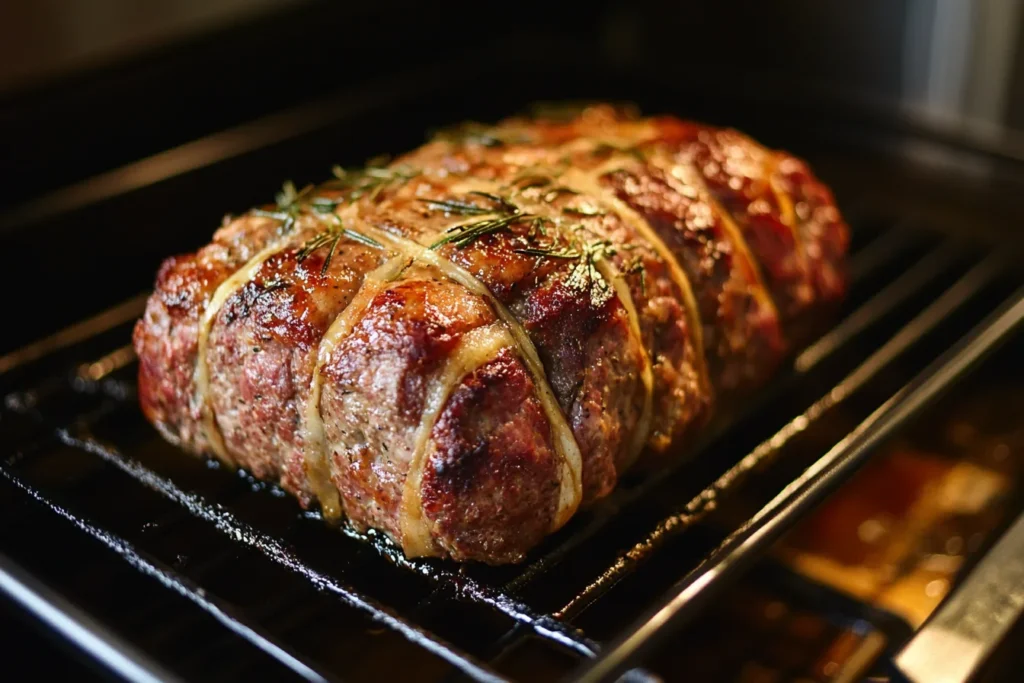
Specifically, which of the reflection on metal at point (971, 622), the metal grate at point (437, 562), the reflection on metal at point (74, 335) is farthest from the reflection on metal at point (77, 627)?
the reflection on metal at point (971, 622)

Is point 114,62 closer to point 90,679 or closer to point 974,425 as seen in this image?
point 90,679

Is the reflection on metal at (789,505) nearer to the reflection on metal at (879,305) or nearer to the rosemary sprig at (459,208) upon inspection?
the reflection on metal at (879,305)

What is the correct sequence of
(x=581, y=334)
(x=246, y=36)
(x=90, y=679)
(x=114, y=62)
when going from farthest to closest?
(x=246, y=36) < (x=114, y=62) < (x=90, y=679) < (x=581, y=334)

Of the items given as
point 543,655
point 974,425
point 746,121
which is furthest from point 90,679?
point 746,121

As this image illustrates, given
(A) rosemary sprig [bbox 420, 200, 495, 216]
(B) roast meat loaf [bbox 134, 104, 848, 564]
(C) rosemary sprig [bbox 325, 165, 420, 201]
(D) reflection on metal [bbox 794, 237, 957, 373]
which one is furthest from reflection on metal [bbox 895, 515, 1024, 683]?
(C) rosemary sprig [bbox 325, 165, 420, 201]

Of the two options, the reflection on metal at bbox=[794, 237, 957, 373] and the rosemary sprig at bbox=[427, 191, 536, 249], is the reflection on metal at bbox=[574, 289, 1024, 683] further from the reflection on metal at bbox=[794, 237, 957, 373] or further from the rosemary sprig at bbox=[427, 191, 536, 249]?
the rosemary sprig at bbox=[427, 191, 536, 249]

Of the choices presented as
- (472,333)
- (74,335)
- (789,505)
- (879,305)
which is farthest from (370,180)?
(879,305)
